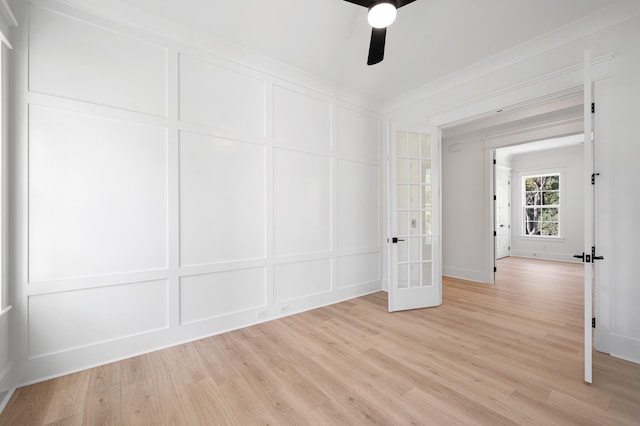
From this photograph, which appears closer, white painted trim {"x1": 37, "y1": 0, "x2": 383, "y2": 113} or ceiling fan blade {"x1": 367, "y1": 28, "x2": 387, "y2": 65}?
ceiling fan blade {"x1": 367, "y1": 28, "x2": 387, "y2": 65}

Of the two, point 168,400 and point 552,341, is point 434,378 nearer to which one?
Answer: point 552,341

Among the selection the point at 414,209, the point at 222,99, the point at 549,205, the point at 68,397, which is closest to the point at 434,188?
the point at 414,209

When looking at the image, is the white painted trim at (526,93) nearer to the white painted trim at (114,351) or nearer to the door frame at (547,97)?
the door frame at (547,97)

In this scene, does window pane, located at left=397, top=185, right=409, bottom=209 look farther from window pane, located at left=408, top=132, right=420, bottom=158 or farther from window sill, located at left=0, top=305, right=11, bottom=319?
window sill, located at left=0, top=305, right=11, bottom=319

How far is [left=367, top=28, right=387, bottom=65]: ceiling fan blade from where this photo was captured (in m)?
2.04

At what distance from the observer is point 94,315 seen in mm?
2225

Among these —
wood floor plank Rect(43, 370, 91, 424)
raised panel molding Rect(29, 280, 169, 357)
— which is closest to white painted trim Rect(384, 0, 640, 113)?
raised panel molding Rect(29, 280, 169, 357)

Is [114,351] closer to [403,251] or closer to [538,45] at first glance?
[403,251]

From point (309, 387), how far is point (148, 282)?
67.8 inches

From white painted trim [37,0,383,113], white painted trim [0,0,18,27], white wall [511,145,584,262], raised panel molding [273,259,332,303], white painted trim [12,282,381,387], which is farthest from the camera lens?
white wall [511,145,584,262]

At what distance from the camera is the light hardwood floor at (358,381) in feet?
5.45

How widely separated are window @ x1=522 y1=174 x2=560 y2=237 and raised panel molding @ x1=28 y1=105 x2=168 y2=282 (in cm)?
942

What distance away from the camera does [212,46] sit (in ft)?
9.04

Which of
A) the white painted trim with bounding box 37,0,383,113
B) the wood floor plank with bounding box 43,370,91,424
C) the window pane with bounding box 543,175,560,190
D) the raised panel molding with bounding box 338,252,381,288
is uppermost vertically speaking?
the white painted trim with bounding box 37,0,383,113
